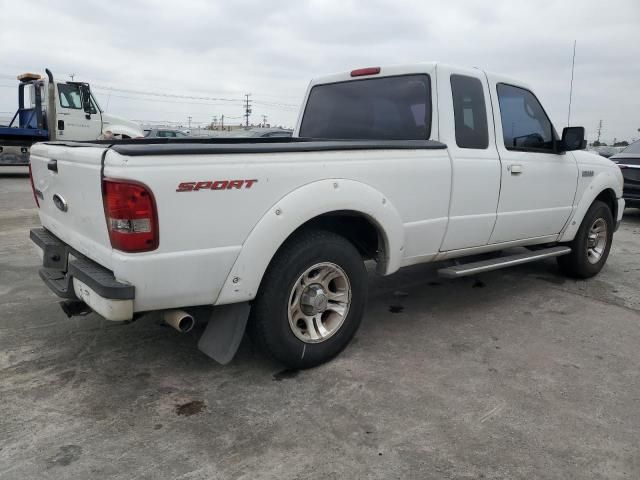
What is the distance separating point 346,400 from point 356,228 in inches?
48.0

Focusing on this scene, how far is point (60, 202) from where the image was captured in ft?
10.5

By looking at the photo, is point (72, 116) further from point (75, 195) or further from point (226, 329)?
point (226, 329)

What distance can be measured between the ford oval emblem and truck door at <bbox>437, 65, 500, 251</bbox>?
2.52m

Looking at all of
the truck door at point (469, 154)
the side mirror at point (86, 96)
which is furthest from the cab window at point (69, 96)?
the truck door at point (469, 154)

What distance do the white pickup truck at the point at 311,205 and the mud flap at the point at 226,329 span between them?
1 centimetres

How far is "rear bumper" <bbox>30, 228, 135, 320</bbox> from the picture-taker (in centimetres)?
257

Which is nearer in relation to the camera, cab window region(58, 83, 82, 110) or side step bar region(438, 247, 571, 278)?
side step bar region(438, 247, 571, 278)

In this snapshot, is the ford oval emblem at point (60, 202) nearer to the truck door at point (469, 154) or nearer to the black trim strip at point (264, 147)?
the black trim strip at point (264, 147)

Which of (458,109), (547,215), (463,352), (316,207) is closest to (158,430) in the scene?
(316,207)

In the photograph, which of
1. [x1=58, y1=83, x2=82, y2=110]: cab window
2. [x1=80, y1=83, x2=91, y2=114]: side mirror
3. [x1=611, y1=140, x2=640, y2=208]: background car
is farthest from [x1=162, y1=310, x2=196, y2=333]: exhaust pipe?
[x1=80, y1=83, x2=91, y2=114]: side mirror

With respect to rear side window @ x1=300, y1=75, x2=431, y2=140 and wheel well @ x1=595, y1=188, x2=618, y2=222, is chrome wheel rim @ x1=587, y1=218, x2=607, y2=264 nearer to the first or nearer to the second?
wheel well @ x1=595, y1=188, x2=618, y2=222

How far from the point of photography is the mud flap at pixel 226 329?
9.79ft

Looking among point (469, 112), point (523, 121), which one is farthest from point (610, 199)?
point (469, 112)

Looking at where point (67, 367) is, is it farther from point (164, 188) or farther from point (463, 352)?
point (463, 352)
